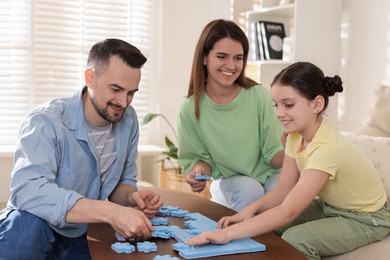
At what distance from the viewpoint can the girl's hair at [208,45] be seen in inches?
106

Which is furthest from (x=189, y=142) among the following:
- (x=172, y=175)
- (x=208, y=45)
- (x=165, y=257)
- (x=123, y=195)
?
(x=165, y=257)

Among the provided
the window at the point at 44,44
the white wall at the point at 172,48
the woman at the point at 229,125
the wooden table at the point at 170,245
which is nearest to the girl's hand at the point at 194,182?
the woman at the point at 229,125

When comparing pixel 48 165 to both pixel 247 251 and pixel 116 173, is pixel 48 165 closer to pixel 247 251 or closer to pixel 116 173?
pixel 116 173

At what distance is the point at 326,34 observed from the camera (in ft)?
11.9

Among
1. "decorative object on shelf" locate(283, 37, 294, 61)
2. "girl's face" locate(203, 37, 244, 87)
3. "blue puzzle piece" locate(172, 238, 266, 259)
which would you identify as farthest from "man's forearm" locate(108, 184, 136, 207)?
"decorative object on shelf" locate(283, 37, 294, 61)

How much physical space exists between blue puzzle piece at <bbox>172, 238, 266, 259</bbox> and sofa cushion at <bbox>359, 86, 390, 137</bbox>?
4.15 feet

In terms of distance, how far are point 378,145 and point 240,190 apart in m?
0.69

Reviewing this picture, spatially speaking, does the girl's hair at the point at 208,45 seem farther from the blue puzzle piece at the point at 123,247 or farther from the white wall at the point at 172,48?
the white wall at the point at 172,48

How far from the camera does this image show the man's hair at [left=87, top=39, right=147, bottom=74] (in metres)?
2.09

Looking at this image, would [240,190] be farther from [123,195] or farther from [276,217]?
[276,217]

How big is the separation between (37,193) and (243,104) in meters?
1.31

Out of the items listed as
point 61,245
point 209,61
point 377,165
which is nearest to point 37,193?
point 61,245

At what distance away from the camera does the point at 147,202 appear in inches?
82.4

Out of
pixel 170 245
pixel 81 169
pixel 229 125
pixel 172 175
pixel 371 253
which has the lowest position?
pixel 172 175
